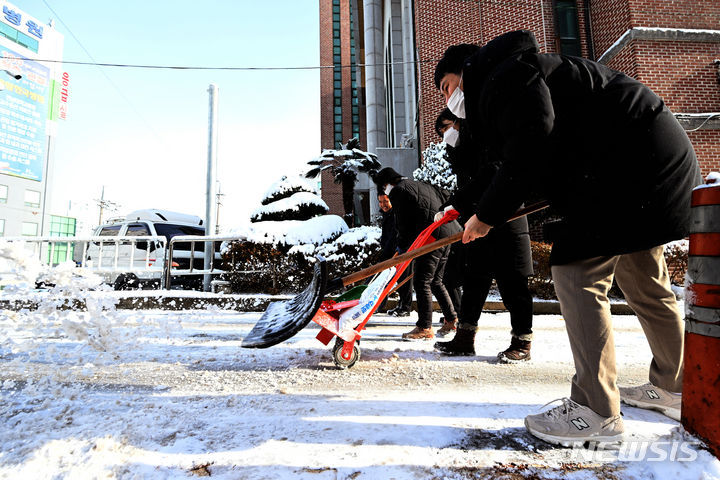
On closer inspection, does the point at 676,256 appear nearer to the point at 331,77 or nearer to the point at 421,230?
the point at 421,230

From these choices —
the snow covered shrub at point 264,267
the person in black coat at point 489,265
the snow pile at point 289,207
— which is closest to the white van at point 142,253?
the snow covered shrub at point 264,267

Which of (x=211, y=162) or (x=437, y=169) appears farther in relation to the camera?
(x=437, y=169)

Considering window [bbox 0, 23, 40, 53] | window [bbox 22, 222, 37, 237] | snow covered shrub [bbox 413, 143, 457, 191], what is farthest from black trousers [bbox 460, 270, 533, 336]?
window [bbox 22, 222, 37, 237]

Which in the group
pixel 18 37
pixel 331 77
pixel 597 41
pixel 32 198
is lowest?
pixel 32 198

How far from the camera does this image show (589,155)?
4.96ft

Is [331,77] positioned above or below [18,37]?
above

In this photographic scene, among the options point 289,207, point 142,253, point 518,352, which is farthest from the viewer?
point 289,207

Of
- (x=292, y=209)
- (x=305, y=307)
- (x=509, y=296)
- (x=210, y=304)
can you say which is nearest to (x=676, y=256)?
(x=509, y=296)

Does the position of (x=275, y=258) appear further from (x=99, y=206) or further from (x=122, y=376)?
(x=99, y=206)

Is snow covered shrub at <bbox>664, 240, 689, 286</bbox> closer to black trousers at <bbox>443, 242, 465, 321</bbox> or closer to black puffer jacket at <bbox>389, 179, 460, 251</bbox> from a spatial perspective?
black trousers at <bbox>443, 242, 465, 321</bbox>

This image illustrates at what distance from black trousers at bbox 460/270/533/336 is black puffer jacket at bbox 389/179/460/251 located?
38.2 inches

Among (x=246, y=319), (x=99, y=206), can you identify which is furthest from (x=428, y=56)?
(x=99, y=206)

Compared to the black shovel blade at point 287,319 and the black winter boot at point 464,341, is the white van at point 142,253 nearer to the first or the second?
the black shovel blade at point 287,319

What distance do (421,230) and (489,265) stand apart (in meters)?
A: 1.25
